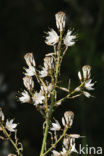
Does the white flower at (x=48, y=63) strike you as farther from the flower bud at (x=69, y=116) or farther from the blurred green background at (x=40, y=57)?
the blurred green background at (x=40, y=57)

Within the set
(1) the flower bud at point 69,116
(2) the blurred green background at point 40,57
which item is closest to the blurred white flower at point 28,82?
(1) the flower bud at point 69,116

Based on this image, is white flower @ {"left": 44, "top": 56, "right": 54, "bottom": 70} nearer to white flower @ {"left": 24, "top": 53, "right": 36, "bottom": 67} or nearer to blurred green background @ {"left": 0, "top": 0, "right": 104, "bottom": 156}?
white flower @ {"left": 24, "top": 53, "right": 36, "bottom": 67}

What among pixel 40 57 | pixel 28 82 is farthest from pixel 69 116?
pixel 40 57

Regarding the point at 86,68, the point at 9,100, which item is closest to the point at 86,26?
the point at 9,100

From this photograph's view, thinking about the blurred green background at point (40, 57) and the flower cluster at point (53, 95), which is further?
the blurred green background at point (40, 57)

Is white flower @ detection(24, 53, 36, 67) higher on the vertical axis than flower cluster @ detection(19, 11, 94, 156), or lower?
higher

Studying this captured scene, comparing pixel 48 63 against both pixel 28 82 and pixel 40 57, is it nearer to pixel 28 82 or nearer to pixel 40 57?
pixel 28 82

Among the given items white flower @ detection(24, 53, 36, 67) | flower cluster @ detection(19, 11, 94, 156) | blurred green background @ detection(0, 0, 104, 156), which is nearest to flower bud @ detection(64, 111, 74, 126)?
flower cluster @ detection(19, 11, 94, 156)

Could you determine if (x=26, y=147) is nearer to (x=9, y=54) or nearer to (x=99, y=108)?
(x=99, y=108)

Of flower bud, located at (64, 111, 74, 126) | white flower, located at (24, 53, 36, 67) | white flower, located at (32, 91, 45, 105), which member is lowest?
flower bud, located at (64, 111, 74, 126)
